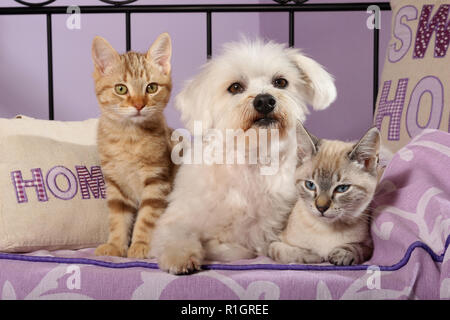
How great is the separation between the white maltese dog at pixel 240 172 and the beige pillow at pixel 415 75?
0.44 metres

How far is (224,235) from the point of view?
1.36m

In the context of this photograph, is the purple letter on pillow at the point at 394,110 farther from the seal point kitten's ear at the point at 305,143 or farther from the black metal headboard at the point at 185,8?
the seal point kitten's ear at the point at 305,143

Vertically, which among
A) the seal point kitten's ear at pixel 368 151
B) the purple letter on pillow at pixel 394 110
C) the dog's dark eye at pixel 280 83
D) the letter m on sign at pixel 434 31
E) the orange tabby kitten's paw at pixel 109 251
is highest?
the letter m on sign at pixel 434 31

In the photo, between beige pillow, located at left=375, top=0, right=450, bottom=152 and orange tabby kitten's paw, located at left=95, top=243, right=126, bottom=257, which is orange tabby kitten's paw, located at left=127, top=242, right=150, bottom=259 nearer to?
orange tabby kitten's paw, located at left=95, top=243, right=126, bottom=257

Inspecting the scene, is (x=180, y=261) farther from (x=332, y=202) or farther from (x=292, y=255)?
(x=332, y=202)

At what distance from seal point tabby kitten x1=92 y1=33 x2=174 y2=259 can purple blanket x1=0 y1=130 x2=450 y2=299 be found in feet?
0.95

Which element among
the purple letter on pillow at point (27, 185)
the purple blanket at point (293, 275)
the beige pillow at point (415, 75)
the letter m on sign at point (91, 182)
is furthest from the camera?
the beige pillow at point (415, 75)

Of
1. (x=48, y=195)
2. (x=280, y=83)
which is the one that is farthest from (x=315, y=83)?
(x=48, y=195)

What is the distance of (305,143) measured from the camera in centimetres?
127

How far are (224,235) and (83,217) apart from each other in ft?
1.50

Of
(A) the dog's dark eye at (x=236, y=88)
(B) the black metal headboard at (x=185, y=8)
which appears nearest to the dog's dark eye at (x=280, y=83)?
(A) the dog's dark eye at (x=236, y=88)

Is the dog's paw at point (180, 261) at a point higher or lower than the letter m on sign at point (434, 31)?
lower

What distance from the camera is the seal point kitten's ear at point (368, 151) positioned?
1.17 metres
